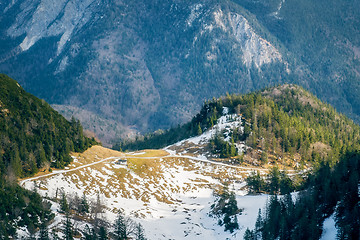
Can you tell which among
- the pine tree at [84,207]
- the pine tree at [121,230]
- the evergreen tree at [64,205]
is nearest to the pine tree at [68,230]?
the evergreen tree at [64,205]

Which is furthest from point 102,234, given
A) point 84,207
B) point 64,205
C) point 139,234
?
point 84,207

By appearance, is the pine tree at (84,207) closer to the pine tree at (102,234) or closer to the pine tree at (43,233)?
the pine tree at (102,234)

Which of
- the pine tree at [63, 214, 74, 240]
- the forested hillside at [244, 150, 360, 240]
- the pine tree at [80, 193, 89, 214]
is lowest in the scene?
the pine tree at [63, 214, 74, 240]

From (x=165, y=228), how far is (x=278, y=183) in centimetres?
5409

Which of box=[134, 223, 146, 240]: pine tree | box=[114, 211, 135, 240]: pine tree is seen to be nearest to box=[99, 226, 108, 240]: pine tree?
box=[114, 211, 135, 240]: pine tree

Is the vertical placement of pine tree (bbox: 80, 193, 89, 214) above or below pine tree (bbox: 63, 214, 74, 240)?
above

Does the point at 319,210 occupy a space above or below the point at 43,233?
above

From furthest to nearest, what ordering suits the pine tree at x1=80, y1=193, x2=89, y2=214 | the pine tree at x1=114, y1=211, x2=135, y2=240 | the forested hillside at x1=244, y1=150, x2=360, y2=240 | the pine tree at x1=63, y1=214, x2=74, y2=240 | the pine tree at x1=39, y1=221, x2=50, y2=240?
the pine tree at x1=80, y1=193, x2=89, y2=214, the pine tree at x1=114, y1=211, x2=135, y2=240, the pine tree at x1=63, y1=214, x2=74, y2=240, the pine tree at x1=39, y1=221, x2=50, y2=240, the forested hillside at x1=244, y1=150, x2=360, y2=240

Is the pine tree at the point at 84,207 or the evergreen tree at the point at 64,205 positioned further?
the pine tree at the point at 84,207

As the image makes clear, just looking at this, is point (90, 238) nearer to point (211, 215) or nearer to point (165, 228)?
point (165, 228)

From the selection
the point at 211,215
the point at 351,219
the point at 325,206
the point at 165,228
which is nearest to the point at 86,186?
the point at 165,228

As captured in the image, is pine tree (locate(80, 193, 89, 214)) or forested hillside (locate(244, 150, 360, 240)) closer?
forested hillside (locate(244, 150, 360, 240))

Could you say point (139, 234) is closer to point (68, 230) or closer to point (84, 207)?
point (68, 230)

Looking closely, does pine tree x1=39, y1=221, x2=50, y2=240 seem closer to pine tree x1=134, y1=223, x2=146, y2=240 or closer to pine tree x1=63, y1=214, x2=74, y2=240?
pine tree x1=63, y1=214, x2=74, y2=240
